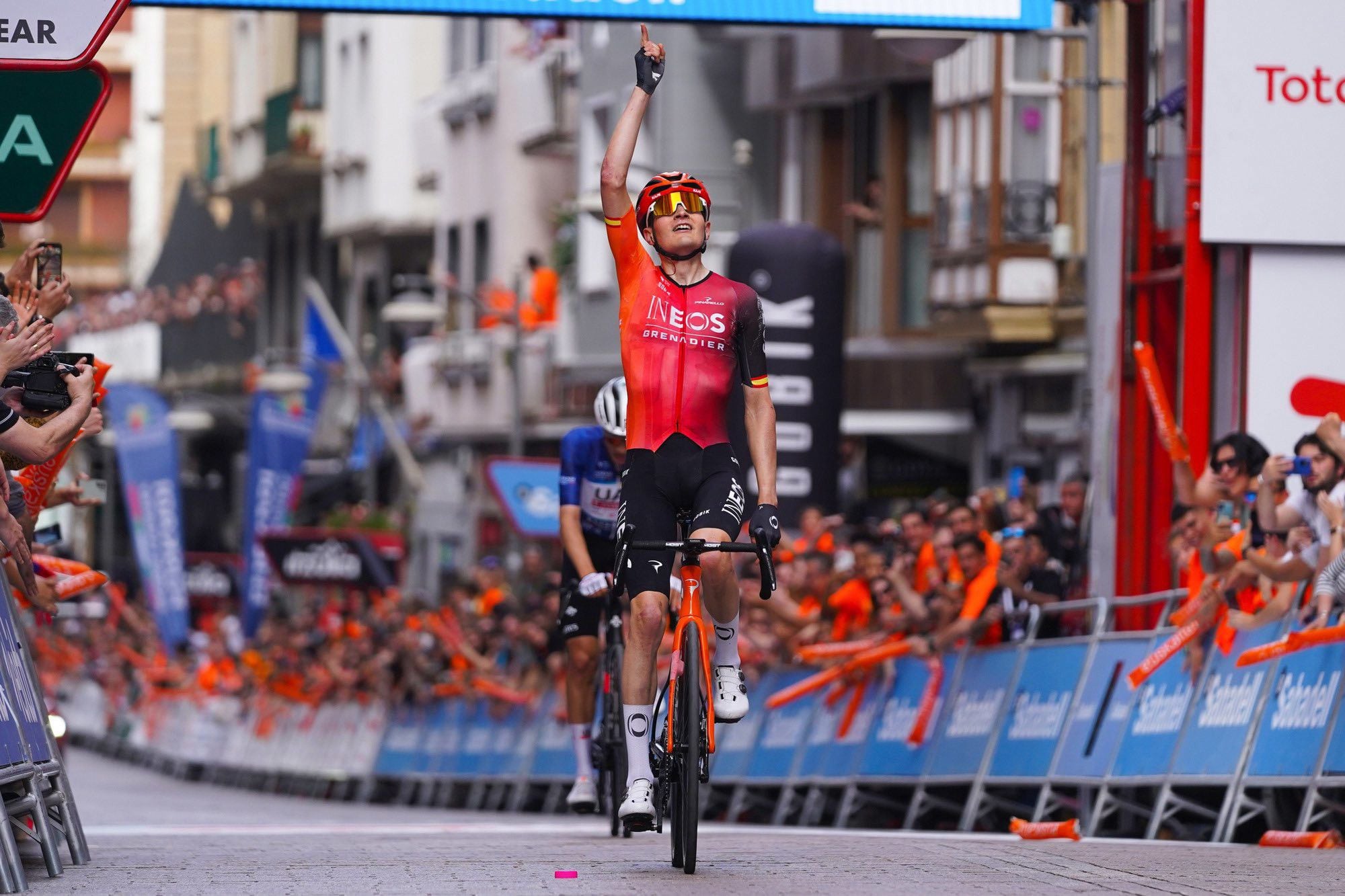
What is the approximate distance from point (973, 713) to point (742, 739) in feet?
14.2

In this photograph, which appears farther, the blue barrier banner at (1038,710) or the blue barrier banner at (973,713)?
the blue barrier banner at (973,713)

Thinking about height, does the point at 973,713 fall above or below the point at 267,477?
above

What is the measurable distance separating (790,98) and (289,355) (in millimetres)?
14899

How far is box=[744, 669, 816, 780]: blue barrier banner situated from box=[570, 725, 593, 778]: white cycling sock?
6.01 m

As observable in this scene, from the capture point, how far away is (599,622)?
13.7 meters

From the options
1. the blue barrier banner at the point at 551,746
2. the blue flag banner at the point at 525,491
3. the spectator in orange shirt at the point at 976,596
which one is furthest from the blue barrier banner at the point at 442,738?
the spectator in orange shirt at the point at 976,596

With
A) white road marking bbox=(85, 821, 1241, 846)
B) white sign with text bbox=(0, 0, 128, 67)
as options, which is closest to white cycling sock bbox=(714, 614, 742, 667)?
white road marking bbox=(85, 821, 1241, 846)

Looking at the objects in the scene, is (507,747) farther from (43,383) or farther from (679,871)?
(679,871)

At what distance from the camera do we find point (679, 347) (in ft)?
32.8

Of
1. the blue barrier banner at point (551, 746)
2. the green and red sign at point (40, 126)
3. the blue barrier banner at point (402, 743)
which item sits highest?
the green and red sign at point (40, 126)

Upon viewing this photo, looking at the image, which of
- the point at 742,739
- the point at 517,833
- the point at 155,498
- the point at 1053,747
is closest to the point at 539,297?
the point at 155,498

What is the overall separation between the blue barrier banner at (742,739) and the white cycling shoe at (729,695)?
410 inches

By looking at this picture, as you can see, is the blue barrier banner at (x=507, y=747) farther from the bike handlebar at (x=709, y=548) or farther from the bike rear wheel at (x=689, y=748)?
the bike rear wheel at (x=689, y=748)

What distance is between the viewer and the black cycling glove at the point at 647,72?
10039 millimetres
